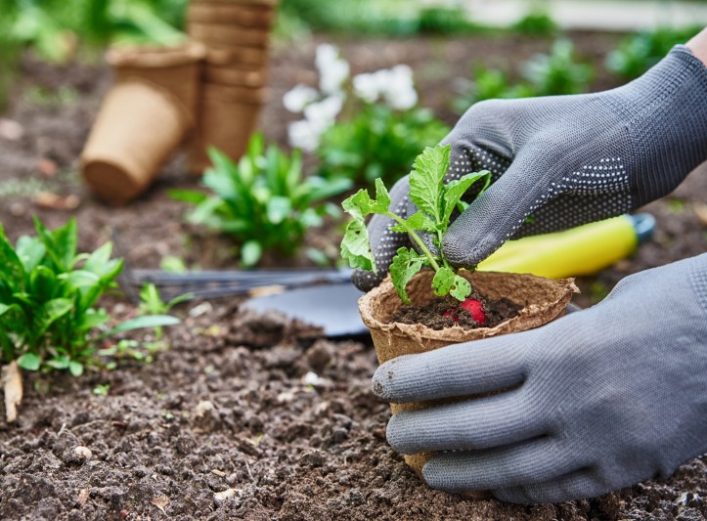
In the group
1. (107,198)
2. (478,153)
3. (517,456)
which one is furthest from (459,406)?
(107,198)

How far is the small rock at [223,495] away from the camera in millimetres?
1905

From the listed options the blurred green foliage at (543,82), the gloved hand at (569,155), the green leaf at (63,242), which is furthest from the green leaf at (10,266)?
the blurred green foliage at (543,82)

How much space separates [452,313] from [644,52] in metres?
5.18

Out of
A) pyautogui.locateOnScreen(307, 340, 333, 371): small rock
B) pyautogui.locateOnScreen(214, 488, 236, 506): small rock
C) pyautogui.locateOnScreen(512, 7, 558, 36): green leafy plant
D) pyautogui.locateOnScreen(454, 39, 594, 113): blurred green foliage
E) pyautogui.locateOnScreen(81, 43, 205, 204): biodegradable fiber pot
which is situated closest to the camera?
pyautogui.locateOnScreen(214, 488, 236, 506): small rock

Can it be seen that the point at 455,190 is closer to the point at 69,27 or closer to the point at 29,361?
the point at 29,361

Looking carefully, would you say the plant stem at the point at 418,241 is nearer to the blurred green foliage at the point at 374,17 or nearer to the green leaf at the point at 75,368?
the green leaf at the point at 75,368

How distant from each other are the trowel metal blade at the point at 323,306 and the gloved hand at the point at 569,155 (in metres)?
0.82

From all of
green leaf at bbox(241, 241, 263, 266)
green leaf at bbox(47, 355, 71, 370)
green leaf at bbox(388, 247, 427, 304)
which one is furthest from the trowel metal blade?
green leaf at bbox(388, 247, 427, 304)

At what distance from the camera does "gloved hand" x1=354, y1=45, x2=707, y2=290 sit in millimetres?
1826

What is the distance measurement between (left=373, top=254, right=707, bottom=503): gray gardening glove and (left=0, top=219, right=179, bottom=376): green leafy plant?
44.5 inches

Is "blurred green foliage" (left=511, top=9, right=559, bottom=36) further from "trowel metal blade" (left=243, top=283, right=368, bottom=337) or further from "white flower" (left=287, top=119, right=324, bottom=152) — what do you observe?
"trowel metal blade" (left=243, top=283, right=368, bottom=337)

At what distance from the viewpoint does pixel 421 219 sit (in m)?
1.79

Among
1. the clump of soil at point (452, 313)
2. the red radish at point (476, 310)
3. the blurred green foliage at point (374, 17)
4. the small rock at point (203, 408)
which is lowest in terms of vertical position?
the blurred green foliage at point (374, 17)

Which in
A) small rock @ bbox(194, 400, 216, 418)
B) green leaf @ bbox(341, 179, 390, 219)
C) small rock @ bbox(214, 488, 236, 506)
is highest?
green leaf @ bbox(341, 179, 390, 219)
